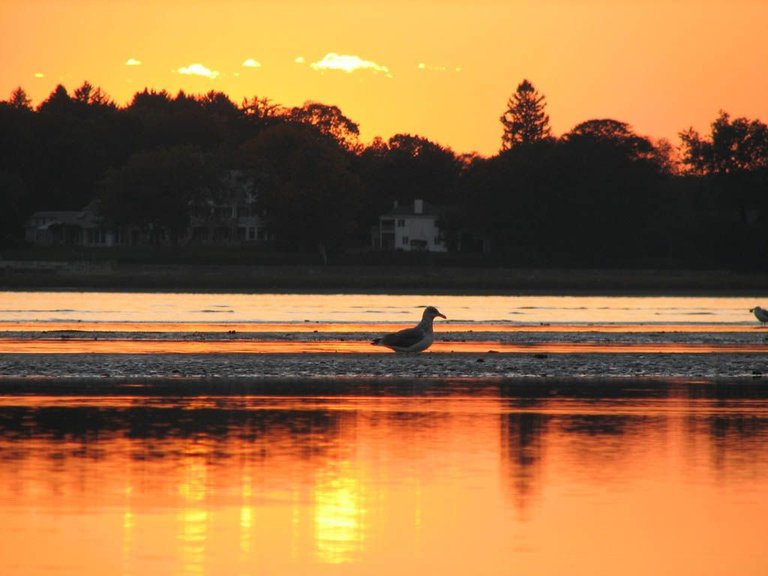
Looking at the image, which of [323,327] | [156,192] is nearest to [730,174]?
[156,192]

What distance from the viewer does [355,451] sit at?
20562mm

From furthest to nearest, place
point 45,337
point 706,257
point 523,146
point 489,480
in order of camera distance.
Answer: point 523,146 → point 706,257 → point 45,337 → point 489,480

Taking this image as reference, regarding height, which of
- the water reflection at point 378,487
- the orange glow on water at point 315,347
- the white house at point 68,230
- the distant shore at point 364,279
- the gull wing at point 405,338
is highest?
the white house at point 68,230

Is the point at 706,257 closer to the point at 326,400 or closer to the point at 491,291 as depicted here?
the point at 491,291

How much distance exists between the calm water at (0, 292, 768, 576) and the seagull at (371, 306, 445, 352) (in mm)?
804

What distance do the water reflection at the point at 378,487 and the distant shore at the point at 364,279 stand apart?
9337 cm

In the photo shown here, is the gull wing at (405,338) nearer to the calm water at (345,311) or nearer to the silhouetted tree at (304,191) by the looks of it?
the calm water at (345,311)

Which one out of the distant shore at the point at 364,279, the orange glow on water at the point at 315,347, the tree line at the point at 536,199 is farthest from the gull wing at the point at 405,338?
the tree line at the point at 536,199

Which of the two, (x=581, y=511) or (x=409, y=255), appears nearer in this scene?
(x=581, y=511)

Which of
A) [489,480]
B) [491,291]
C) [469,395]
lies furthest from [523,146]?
[489,480]

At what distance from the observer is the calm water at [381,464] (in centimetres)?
1392

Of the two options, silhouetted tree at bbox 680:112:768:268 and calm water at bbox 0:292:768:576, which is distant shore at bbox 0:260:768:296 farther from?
calm water at bbox 0:292:768:576

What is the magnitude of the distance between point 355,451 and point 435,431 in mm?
2680

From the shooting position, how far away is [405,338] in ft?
125
